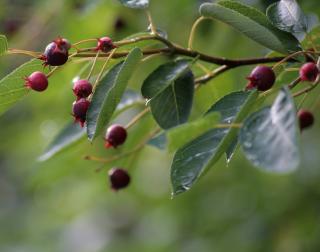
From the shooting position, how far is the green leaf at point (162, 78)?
4.65 feet

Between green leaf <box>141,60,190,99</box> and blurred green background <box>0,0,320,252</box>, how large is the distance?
621mm

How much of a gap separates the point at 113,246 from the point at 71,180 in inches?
21.8

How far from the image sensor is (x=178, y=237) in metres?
3.57

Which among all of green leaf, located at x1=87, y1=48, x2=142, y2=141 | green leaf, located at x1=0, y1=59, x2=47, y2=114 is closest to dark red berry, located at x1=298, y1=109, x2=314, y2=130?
green leaf, located at x1=87, y1=48, x2=142, y2=141

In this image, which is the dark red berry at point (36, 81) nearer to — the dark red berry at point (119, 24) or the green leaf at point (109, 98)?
the green leaf at point (109, 98)

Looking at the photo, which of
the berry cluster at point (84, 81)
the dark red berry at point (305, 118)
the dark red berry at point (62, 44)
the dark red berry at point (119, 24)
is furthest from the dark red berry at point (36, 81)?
the dark red berry at point (119, 24)

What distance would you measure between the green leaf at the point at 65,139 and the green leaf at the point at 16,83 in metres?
0.50

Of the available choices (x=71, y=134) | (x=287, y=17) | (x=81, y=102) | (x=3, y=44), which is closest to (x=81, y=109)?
(x=81, y=102)

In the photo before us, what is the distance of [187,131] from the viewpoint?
1078 mm

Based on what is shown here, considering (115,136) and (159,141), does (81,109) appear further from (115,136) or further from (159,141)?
(159,141)

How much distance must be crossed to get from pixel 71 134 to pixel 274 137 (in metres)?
1.04

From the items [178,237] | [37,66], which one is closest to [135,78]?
[178,237]

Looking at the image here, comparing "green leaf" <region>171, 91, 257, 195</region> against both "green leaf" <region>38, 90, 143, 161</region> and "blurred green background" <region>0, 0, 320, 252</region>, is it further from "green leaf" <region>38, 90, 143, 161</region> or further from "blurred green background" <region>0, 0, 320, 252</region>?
"blurred green background" <region>0, 0, 320, 252</region>

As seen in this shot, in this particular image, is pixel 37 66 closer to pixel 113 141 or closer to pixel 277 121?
pixel 113 141
